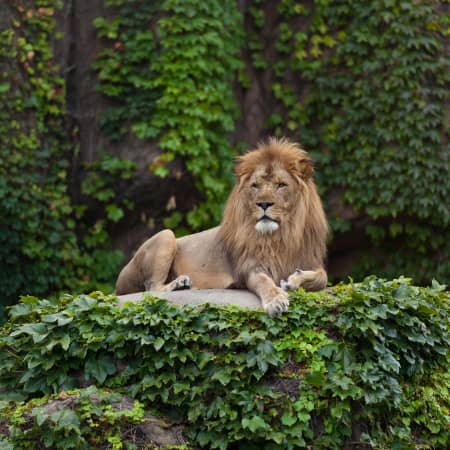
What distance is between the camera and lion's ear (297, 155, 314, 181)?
23.0 ft

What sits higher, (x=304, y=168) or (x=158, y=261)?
(x=304, y=168)

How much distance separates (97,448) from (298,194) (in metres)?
2.48

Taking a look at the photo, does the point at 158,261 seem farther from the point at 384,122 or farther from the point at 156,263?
the point at 384,122

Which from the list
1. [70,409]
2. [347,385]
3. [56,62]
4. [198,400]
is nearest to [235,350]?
[198,400]

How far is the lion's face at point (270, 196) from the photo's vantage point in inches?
266

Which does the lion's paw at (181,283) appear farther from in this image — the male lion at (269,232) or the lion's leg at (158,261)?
the lion's leg at (158,261)

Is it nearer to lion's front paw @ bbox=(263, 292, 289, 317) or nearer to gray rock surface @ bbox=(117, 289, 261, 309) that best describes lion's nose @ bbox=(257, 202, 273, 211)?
gray rock surface @ bbox=(117, 289, 261, 309)

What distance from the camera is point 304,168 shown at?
703 cm

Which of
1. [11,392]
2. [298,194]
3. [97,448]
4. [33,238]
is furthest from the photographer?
[33,238]

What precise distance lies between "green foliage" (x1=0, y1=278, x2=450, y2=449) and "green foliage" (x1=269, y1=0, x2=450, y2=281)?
17.7 feet

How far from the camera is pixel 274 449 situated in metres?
5.87

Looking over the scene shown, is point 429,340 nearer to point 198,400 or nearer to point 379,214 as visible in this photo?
point 198,400

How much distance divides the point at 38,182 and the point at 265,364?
21.9 feet

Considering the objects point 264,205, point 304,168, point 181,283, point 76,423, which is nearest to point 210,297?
point 181,283
